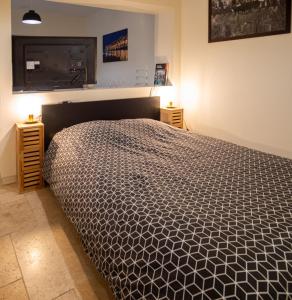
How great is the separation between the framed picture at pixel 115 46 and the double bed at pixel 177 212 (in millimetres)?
2369

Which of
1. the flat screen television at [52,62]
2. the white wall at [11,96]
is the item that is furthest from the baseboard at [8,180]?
the flat screen television at [52,62]

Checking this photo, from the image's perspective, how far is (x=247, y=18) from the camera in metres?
2.93

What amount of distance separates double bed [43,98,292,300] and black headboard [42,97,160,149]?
322 millimetres

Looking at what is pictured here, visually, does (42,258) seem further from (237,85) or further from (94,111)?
(237,85)

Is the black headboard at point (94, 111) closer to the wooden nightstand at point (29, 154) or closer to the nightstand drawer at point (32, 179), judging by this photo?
the wooden nightstand at point (29, 154)

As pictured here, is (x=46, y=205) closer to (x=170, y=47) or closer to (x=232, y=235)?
(x=232, y=235)

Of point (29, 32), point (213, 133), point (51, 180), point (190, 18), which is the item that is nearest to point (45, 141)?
point (51, 180)

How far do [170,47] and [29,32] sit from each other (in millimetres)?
3564

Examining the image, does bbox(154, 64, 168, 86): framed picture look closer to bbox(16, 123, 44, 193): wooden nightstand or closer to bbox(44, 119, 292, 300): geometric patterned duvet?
bbox(44, 119, 292, 300): geometric patterned duvet

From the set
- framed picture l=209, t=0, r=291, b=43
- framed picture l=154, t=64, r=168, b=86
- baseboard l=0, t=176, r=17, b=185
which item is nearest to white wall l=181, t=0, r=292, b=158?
framed picture l=209, t=0, r=291, b=43

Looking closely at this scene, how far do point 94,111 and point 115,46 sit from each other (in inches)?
84.0

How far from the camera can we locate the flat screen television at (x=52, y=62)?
9.20 feet

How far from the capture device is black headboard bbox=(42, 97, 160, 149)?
10.0 feet

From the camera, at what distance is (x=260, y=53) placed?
2.88 m
